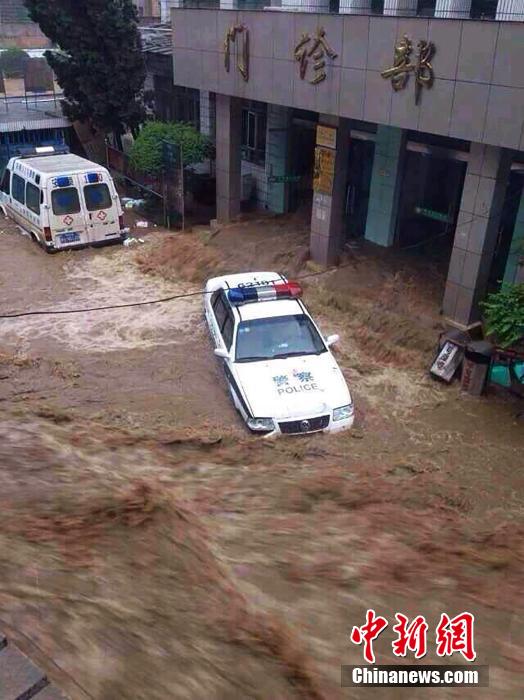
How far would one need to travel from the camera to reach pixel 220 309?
35.1ft

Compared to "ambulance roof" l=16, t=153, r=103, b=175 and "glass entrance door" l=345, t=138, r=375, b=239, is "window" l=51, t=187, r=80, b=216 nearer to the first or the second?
"ambulance roof" l=16, t=153, r=103, b=175

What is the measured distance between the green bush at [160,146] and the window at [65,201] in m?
3.46

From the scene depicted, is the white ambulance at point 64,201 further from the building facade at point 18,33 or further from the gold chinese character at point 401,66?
the building facade at point 18,33

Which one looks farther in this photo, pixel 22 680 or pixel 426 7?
pixel 426 7

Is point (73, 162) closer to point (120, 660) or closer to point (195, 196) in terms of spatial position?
point (195, 196)

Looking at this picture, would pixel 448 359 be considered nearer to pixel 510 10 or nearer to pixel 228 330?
pixel 228 330

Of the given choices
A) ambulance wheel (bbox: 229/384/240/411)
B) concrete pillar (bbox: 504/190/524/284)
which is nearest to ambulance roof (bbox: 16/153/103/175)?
ambulance wheel (bbox: 229/384/240/411)

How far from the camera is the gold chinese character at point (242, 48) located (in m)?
14.3

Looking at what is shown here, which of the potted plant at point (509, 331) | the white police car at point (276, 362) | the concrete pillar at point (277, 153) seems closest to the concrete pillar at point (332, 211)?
the concrete pillar at point (277, 153)

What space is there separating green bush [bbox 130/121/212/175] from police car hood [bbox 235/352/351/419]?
1047cm

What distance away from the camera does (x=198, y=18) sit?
619 inches

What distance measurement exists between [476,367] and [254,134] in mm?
11450

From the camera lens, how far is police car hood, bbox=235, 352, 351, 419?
28.1 ft

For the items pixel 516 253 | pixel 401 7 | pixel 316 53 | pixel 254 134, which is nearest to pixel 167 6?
pixel 254 134
